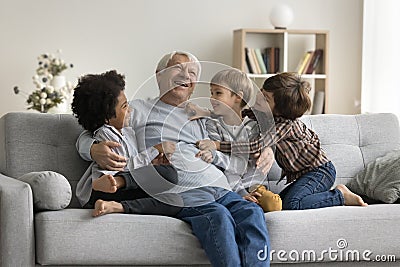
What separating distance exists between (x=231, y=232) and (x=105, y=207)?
18.2 inches

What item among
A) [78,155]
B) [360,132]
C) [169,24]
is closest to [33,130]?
[78,155]

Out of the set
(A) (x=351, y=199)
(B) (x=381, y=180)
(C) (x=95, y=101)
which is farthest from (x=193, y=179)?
(B) (x=381, y=180)

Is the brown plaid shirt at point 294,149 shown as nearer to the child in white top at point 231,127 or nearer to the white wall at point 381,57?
the child in white top at point 231,127

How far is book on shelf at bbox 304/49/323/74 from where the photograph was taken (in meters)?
5.82

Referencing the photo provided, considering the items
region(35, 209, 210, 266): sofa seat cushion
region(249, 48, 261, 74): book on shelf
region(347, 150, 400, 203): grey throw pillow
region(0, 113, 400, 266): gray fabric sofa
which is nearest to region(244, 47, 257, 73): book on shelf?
region(249, 48, 261, 74): book on shelf

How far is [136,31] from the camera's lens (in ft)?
18.8

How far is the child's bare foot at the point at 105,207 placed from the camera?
283 centimetres

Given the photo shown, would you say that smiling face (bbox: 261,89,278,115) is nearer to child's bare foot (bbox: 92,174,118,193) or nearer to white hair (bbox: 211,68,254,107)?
white hair (bbox: 211,68,254,107)

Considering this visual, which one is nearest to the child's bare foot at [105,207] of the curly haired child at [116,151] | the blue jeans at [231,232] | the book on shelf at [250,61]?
the curly haired child at [116,151]

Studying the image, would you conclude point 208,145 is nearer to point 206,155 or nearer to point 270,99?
point 206,155

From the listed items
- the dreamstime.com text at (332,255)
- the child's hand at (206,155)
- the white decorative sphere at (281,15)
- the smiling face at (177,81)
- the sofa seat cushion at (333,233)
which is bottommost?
the dreamstime.com text at (332,255)

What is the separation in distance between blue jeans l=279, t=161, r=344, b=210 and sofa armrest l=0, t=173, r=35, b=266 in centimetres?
104

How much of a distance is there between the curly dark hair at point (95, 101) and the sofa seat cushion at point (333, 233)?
30.1 inches

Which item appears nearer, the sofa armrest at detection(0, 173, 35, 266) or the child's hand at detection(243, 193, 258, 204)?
the sofa armrest at detection(0, 173, 35, 266)
